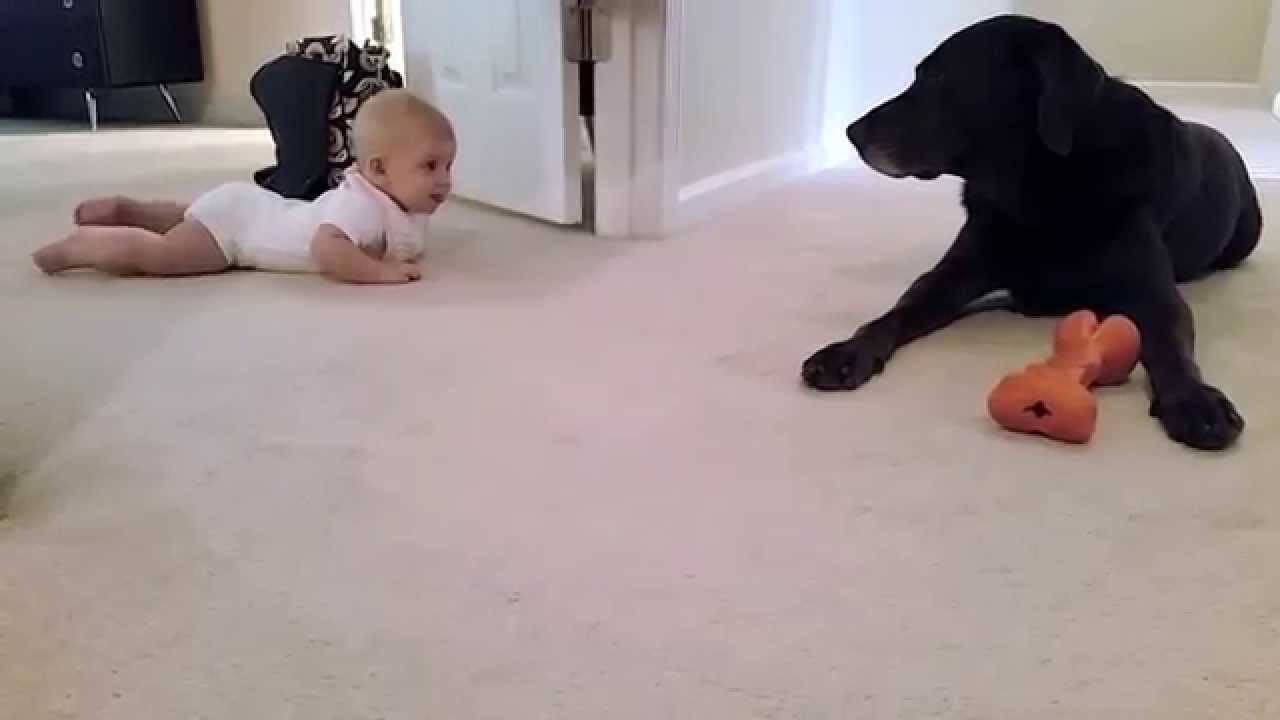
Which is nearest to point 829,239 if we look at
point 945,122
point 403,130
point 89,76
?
point 945,122

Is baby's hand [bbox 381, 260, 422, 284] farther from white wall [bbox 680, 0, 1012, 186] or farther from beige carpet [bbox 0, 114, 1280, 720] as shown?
white wall [bbox 680, 0, 1012, 186]

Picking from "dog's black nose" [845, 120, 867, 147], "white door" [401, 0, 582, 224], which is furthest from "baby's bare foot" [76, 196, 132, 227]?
"dog's black nose" [845, 120, 867, 147]

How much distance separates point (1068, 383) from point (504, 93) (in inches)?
51.3

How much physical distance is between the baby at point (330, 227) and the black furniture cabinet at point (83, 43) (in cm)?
179

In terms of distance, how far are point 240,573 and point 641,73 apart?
1279 mm

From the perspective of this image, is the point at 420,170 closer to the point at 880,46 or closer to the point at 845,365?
the point at 845,365

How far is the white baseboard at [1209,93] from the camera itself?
14.2 feet

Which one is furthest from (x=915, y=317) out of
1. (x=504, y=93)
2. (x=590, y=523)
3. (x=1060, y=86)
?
(x=504, y=93)

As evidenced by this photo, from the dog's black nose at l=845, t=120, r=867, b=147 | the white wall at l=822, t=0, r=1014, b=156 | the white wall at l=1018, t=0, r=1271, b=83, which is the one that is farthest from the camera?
the white wall at l=1018, t=0, r=1271, b=83

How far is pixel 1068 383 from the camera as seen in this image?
3.37 ft

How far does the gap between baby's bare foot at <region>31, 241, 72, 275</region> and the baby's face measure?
1.48 feet

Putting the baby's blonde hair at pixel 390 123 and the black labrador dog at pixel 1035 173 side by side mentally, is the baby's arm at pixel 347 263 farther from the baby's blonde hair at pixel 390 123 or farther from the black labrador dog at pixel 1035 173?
the black labrador dog at pixel 1035 173

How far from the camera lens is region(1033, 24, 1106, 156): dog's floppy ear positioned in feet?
4.13

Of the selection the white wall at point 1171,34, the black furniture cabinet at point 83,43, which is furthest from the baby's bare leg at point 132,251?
the white wall at point 1171,34
